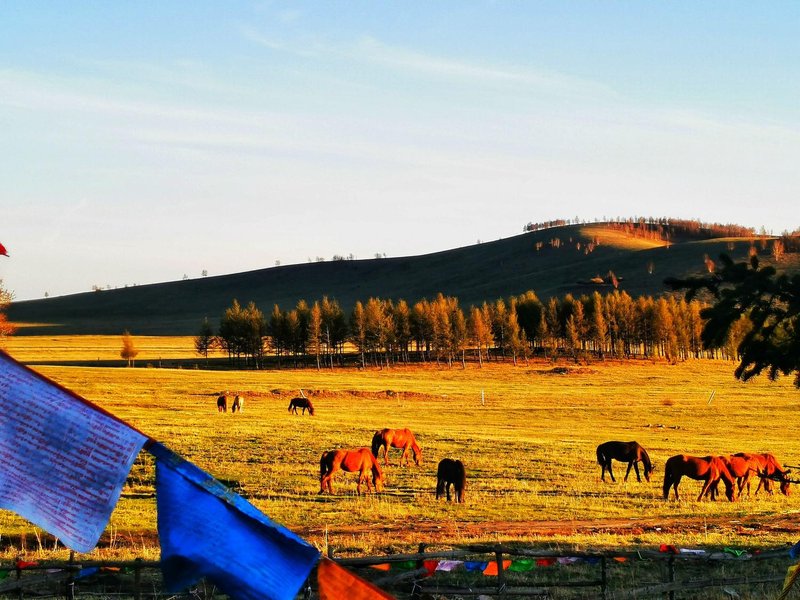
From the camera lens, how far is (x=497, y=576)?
12.3 m

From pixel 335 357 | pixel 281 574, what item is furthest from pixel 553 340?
pixel 281 574

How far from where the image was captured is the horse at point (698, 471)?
23.2m

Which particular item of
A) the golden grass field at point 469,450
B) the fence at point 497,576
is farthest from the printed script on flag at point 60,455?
the golden grass field at point 469,450

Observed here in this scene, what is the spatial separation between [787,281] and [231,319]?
10264 cm

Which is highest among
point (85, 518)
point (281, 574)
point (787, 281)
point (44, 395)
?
point (787, 281)

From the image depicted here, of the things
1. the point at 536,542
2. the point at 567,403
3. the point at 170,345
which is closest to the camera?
the point at 536,542

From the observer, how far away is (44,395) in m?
3.38

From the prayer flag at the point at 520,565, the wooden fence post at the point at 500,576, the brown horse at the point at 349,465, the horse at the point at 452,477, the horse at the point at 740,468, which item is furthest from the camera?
the horse at the point at 740,468

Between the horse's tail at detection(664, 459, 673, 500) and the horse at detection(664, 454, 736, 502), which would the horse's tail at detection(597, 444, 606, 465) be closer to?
the horse at detection(664, 454, 736, 502)

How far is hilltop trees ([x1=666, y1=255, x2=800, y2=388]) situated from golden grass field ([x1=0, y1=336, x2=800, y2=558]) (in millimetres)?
5699

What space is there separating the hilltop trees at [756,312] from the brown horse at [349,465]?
13.2 metres

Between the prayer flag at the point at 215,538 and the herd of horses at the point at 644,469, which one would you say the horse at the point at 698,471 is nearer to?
the herd of horses at the point at 644,469

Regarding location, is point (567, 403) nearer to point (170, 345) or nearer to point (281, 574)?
point (281, 574)

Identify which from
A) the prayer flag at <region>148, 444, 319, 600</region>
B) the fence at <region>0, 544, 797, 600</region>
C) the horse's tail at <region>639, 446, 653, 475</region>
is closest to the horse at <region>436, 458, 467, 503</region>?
the horse's tail at <region>639, 446, 653, 475</region>
